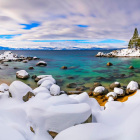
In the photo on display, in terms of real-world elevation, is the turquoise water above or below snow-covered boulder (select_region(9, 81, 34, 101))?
below

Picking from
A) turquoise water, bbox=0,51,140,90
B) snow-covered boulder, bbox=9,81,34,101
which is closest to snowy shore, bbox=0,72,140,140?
snow-covered boulder, bbox=9,81,34,101

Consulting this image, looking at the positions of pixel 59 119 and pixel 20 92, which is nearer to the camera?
pixel 59 119

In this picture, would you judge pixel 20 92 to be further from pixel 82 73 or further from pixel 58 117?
pixel 82 73

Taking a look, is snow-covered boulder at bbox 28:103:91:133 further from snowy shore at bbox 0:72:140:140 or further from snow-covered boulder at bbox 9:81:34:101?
snow-covered boulder at bbox 9:81:34:101

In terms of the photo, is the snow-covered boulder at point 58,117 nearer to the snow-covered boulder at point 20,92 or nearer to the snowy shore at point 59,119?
the snowy shore at point 59,119

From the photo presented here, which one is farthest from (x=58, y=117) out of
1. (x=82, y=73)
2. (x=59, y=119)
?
(x=82, y=73)

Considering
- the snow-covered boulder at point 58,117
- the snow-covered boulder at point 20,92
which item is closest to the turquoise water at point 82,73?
the snow-covered boulder at point 20,92

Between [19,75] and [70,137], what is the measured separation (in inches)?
776

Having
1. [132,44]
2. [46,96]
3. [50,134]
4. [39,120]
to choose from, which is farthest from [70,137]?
[132,44]

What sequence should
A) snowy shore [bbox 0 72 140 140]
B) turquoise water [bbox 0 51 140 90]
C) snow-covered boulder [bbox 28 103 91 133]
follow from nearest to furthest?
snowy shore [bbox 0 72 140 140] → snow-covered boulder [bbox 28 103 91 133] → turquoise water [bbox 0 51 140 90]

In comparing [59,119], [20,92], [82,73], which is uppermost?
[20,92]

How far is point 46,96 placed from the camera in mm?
6273

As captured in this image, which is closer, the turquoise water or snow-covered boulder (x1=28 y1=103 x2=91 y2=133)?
snow-covered boulder (x1=28 y1=103 x2=91 y2=133)

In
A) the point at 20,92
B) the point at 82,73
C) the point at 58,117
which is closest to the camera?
the point at 58,117
